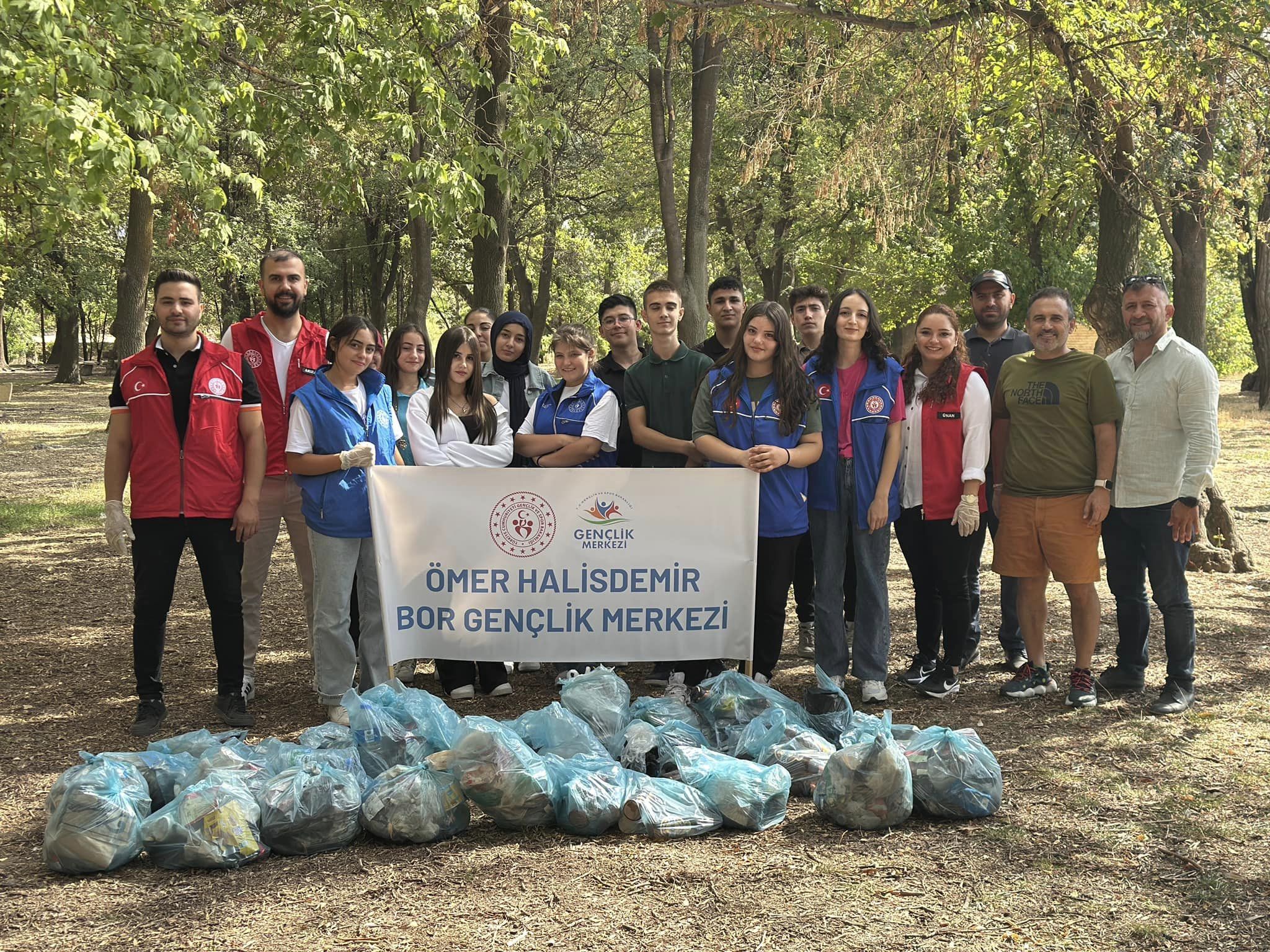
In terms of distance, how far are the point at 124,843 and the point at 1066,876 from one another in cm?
325

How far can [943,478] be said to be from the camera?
6.09m

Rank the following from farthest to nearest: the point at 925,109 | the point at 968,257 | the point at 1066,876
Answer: the point at 968,257
the point at 925,109
the point at 1066,876

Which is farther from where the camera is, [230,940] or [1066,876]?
[1066,876]

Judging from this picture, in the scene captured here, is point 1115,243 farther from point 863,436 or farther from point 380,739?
point 380,739

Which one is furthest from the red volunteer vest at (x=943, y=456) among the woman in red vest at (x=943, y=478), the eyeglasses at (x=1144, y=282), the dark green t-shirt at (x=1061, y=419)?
the eyeglasses at (x=1144, y=282)

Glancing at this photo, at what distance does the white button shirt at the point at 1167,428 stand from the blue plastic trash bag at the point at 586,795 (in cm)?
317

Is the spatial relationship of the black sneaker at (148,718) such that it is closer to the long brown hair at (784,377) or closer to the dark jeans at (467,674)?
the dark jeans at (467,674)

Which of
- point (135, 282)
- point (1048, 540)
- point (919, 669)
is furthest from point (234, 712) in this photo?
point (135, 282)

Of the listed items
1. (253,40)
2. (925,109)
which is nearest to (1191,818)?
(253,40)

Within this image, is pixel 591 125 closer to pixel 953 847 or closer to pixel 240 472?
pixel 240 472

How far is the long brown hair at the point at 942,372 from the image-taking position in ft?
20.0

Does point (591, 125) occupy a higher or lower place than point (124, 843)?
higher

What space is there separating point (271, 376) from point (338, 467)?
2.63 ft

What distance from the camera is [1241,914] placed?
3670 millimetres
